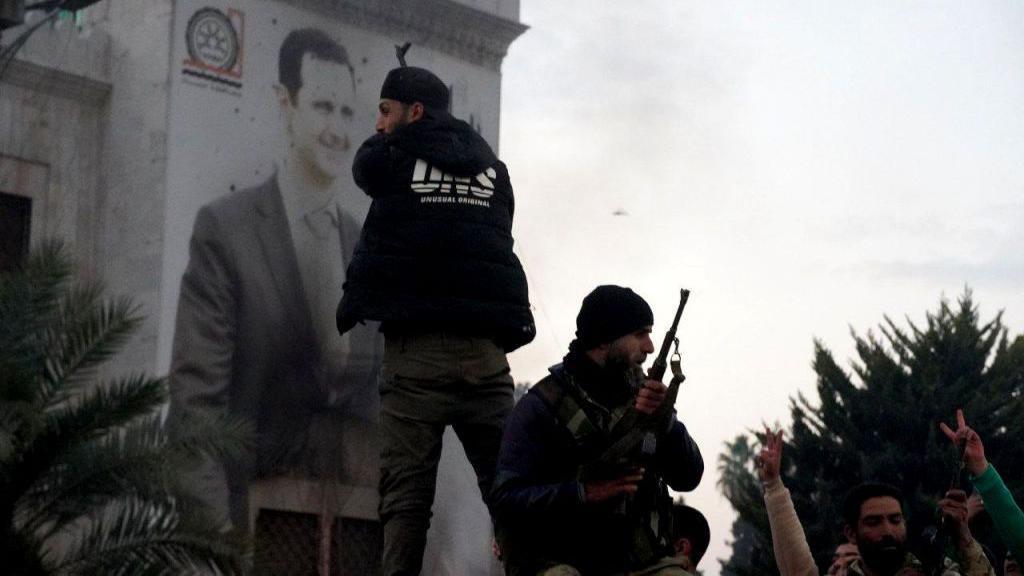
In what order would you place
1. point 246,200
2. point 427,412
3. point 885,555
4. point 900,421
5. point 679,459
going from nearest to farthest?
point 679,459 < point 885,555 < point 427,412 < point 246,200 < point 900,421

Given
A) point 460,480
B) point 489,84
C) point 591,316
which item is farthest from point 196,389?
point 591,316

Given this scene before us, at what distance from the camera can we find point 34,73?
17156mm

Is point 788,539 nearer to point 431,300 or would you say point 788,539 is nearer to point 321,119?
point 431,300

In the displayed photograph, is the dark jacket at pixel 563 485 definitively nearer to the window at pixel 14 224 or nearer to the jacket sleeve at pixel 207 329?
the window at pixel 14 224

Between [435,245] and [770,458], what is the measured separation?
5.38ft

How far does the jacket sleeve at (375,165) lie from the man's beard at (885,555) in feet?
8.20

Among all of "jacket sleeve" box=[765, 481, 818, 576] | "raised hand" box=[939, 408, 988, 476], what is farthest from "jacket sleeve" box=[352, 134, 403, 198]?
"raised hand" box=[939, 408, 988, 476]

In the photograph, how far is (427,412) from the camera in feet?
25.2

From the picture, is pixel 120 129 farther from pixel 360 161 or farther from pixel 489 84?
pixel 360 161

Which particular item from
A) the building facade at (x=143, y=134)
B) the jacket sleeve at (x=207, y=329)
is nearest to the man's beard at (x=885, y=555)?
the building facade at (x=143, y=134)

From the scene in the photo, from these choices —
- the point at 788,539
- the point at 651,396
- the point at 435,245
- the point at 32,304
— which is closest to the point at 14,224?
the point at 435,245

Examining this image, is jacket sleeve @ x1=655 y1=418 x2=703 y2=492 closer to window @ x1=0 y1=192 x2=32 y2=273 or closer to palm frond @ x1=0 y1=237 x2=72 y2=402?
palm frond @ x1=0 y1=237 x2=72 y2=402

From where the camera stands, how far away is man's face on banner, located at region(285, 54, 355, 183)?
761 inches

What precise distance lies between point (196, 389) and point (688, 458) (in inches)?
478
